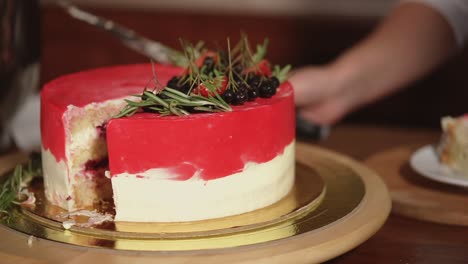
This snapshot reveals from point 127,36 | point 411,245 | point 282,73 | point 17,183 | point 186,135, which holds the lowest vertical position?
point 411,245

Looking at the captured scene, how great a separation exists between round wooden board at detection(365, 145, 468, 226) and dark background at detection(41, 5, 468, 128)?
1.41 m

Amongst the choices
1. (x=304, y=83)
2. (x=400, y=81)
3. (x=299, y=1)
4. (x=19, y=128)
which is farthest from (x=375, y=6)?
(x=19, y=128)

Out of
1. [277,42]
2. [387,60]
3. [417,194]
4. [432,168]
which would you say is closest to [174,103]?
[417,194]

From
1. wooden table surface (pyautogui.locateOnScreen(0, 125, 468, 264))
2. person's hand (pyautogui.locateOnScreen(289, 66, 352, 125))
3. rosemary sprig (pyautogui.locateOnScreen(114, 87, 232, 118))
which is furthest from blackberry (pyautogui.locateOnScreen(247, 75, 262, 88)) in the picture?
person's hand (pyautogui.locateOnScreen(289, 66, 352, 125))

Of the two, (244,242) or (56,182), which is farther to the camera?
(56,182)

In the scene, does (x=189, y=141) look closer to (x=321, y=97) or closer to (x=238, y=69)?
(x=238, y=69)

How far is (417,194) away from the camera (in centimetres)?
167

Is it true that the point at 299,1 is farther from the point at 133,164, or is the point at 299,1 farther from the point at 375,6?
the point at 133,164

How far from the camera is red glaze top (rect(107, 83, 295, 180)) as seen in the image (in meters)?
1.37

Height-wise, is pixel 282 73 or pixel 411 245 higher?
pixel 282 73

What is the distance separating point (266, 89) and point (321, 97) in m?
1.01

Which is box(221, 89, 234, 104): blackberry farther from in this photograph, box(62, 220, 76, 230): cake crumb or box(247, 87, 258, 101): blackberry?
box(62, 220, 76, 230): cake crumb

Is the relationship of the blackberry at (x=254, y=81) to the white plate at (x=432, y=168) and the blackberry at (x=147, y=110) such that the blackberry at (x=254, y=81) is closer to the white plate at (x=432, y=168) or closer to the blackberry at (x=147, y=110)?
the blackberry at (x=147, y=110)

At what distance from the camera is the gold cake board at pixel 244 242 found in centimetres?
→ 122
